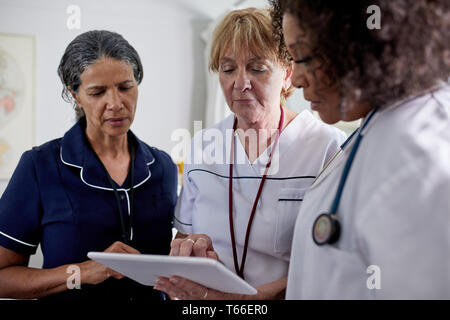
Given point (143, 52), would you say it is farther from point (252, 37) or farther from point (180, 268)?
point (180, 268)

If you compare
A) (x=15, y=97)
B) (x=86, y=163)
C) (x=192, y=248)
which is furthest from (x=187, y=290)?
(x=15, y=97)

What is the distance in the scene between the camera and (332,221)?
75cm

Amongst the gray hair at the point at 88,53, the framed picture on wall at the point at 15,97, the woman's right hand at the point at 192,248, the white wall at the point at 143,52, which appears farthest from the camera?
the white wall at the point at 143,52

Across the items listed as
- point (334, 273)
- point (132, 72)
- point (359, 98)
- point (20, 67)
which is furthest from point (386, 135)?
point (20, 67)

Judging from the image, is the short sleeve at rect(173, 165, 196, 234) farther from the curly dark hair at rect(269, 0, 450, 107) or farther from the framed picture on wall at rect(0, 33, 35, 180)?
the framed picture on wall at rect(0, 33, 35, 180)

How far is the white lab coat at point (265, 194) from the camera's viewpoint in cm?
128

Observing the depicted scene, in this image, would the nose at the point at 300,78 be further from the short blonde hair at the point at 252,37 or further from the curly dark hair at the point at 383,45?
the short blonde hair at the point at 252,37

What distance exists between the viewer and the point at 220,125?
1.53m

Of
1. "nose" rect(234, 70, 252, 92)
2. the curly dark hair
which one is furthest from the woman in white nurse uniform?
the curly dark hair

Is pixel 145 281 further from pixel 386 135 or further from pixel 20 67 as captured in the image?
pixel 20 67

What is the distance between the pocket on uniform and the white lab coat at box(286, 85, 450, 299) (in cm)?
45

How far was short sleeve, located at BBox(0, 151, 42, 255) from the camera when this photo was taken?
4.39 ft

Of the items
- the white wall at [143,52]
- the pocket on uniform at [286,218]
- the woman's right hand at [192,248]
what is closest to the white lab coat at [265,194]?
the pocket on uniform at [286,218]

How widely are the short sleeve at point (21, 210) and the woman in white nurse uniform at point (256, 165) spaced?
51 centimetres
